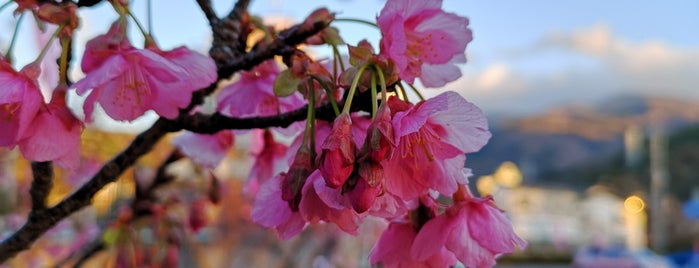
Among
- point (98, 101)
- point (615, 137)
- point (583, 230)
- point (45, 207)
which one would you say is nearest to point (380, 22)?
point (98, 101)

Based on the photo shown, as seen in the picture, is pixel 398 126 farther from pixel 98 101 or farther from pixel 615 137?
pixel 615 137

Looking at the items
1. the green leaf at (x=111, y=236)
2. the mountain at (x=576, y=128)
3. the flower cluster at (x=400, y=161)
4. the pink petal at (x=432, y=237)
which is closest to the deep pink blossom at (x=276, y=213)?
the flower cluster at (x=400, y=161)

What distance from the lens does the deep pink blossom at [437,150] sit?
1.78ft

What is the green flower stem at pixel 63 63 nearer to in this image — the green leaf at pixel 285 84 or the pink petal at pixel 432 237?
the green leaf at pixel 285 84

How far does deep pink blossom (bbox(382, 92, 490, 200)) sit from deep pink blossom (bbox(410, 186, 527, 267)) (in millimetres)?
41

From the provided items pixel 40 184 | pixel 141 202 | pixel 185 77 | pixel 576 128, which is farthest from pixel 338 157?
pixel 576 128

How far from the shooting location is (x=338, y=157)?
1.62 feet

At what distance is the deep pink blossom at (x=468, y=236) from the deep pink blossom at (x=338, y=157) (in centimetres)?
14

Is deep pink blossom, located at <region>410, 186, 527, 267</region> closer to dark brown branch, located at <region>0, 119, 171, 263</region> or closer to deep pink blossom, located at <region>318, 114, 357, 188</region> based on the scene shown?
deep pink blossom, located at <region>318, 114, 357, 188</region>

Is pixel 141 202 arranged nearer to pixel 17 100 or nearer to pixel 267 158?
pixel 267 158

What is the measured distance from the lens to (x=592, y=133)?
268 ft

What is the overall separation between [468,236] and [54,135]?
0.35m

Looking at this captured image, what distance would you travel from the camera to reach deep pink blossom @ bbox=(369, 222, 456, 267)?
62 centimetres

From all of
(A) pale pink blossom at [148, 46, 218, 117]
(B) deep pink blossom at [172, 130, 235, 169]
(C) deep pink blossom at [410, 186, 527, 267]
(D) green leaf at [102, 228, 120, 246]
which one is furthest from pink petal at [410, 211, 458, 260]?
(D) green leaf at [102, 228, 120, 246]
